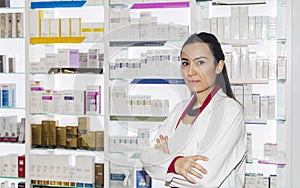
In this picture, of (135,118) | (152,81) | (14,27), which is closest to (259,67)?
(152,81)

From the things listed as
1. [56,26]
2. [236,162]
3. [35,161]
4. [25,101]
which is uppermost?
[56,26]

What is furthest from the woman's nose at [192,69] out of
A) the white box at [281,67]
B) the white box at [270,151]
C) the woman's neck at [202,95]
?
the white box at [270,151]

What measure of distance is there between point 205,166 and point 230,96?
0.37 m

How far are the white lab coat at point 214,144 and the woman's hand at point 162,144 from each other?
0.02 meters

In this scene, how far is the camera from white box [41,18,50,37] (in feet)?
12.0

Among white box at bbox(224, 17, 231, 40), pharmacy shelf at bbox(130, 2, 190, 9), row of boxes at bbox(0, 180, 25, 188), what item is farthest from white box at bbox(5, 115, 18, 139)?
white box at bbox(224, 17, 231, 40)

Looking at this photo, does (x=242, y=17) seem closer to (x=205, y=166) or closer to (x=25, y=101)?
(x=205, y=166)

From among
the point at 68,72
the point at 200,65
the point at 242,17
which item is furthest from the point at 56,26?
the point at 200,65

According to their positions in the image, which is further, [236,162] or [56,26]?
[56,26]

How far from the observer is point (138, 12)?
350 cm

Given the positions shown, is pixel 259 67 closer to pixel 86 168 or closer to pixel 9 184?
pixel 86 168

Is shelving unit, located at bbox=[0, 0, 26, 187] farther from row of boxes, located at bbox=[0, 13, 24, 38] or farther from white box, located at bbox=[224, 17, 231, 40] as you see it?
white box, located at bbox=[224, 17, 231, 40]

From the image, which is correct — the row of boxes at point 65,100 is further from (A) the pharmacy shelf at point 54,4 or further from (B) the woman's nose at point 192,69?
(B) the woman's nose at point 192,69

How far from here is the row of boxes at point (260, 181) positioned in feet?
10.9
